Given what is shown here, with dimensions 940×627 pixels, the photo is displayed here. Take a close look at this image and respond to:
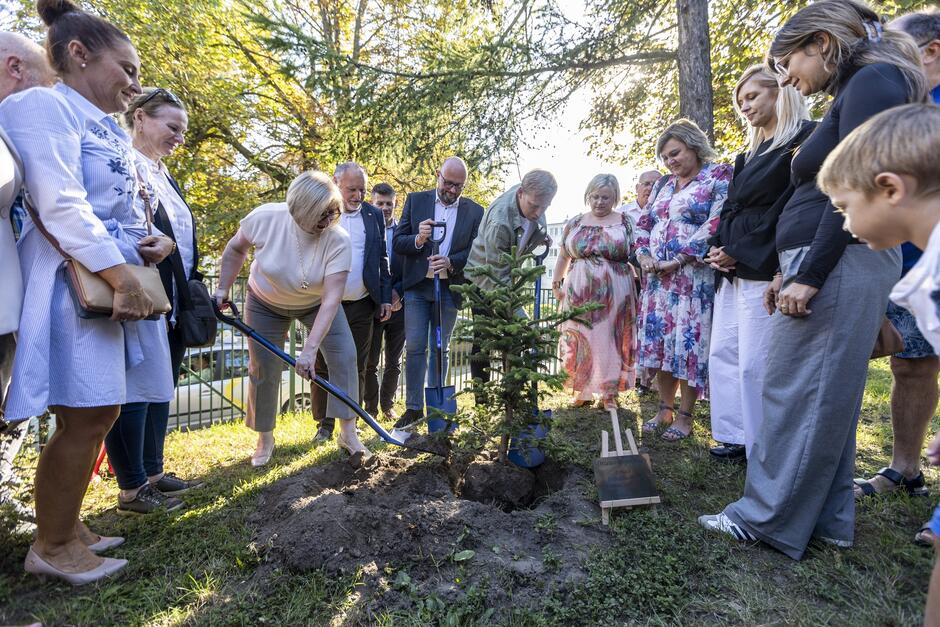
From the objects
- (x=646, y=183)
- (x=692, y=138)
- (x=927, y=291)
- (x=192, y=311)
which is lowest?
(x=192, y=311)

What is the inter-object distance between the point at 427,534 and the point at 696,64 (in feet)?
19.6

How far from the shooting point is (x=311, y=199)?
10.2 ft

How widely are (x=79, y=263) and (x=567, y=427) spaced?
348 centimetres

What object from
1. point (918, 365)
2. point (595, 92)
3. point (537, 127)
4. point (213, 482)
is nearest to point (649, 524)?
point (918, 365)

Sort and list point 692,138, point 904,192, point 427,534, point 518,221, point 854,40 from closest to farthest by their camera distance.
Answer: point 904,192 < point 854,40 < point 427,534 < point 692,138 < point 518,221

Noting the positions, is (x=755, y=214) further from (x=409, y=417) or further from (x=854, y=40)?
(x=409, y=417)

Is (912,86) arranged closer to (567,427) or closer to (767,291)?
(767,291)

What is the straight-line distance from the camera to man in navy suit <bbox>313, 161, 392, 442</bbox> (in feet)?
14.0

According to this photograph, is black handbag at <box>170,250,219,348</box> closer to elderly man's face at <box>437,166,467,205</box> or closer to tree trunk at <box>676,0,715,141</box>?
elderly man's face at <box>437,166,467,205</box>

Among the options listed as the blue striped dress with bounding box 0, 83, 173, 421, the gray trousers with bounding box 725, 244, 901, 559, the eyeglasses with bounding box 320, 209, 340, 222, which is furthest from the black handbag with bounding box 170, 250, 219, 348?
the gray trousers with bounding box 725, 244, 901, 559

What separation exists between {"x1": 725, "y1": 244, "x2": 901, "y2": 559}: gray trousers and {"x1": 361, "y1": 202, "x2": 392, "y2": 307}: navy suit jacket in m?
3.05

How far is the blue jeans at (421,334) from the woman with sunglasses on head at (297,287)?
2.52 ft

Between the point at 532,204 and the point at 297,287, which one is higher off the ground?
the point at 532,204

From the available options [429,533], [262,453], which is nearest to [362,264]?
[262,453]
